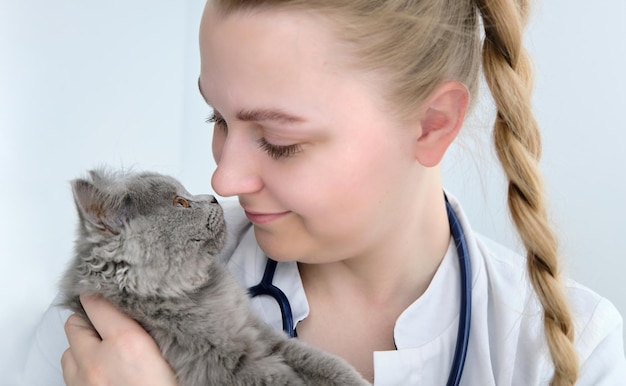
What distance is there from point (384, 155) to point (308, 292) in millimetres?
423

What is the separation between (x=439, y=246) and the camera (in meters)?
1.49

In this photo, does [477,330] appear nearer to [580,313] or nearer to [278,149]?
[580,313]

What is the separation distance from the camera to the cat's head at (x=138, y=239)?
1.12m

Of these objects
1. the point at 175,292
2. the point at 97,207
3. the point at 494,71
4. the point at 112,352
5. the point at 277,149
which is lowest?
the point at 112,352

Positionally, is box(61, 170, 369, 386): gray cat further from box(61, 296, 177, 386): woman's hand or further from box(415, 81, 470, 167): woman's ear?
box(415, 81, 470, 167): woman's ear

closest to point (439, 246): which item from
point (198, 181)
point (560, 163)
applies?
point (560, 163)

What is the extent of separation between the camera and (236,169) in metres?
1.16

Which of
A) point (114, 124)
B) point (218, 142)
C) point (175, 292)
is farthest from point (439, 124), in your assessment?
point (114, 124)

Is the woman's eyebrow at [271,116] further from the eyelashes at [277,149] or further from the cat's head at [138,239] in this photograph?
the cat's head at [138,239]

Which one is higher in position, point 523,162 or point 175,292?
point 523,162

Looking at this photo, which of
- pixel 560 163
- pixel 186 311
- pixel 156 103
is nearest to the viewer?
pixel 186 311

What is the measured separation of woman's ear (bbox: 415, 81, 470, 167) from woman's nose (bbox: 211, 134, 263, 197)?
0.30 metres

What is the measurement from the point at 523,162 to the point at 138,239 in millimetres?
656

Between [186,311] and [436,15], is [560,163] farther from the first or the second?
[186,311]
